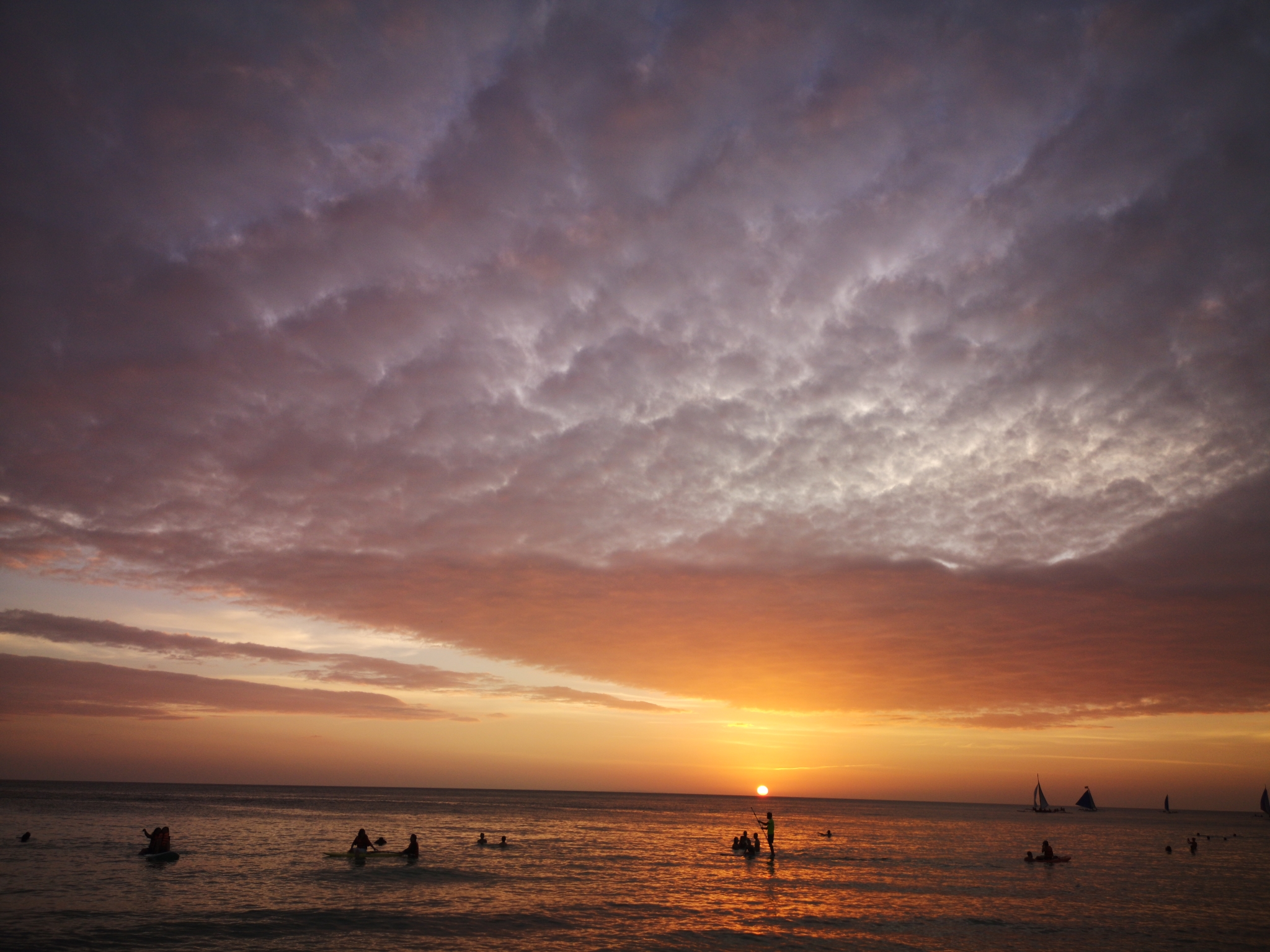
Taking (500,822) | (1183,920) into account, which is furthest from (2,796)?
(1183,920)

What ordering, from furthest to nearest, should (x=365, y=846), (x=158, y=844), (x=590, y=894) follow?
(x=365, y=846) → (x=158, y=844) → (x=590, y=894)

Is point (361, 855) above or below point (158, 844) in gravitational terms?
below

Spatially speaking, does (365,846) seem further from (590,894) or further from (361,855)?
(590,894)

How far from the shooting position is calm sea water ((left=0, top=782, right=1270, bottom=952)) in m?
30.0

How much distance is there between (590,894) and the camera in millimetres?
40844

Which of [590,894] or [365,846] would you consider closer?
[590,894]

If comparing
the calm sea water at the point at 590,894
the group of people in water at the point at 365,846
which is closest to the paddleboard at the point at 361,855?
the group of people in water at the point at 365,846

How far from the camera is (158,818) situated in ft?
287

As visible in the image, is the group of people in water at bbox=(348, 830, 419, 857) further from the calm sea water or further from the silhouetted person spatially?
the silhouetted person

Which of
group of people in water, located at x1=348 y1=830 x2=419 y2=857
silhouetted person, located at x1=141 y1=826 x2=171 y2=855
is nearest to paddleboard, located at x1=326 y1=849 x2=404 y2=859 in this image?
group of people in water, located at x1=348 y1=830 x2=419 y2=857

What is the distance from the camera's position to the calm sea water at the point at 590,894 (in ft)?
98.4

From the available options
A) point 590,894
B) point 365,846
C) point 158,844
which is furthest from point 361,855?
point 590,894

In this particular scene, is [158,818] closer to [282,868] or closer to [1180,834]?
[282,868]

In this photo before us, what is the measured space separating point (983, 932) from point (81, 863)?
5307 centimetres
